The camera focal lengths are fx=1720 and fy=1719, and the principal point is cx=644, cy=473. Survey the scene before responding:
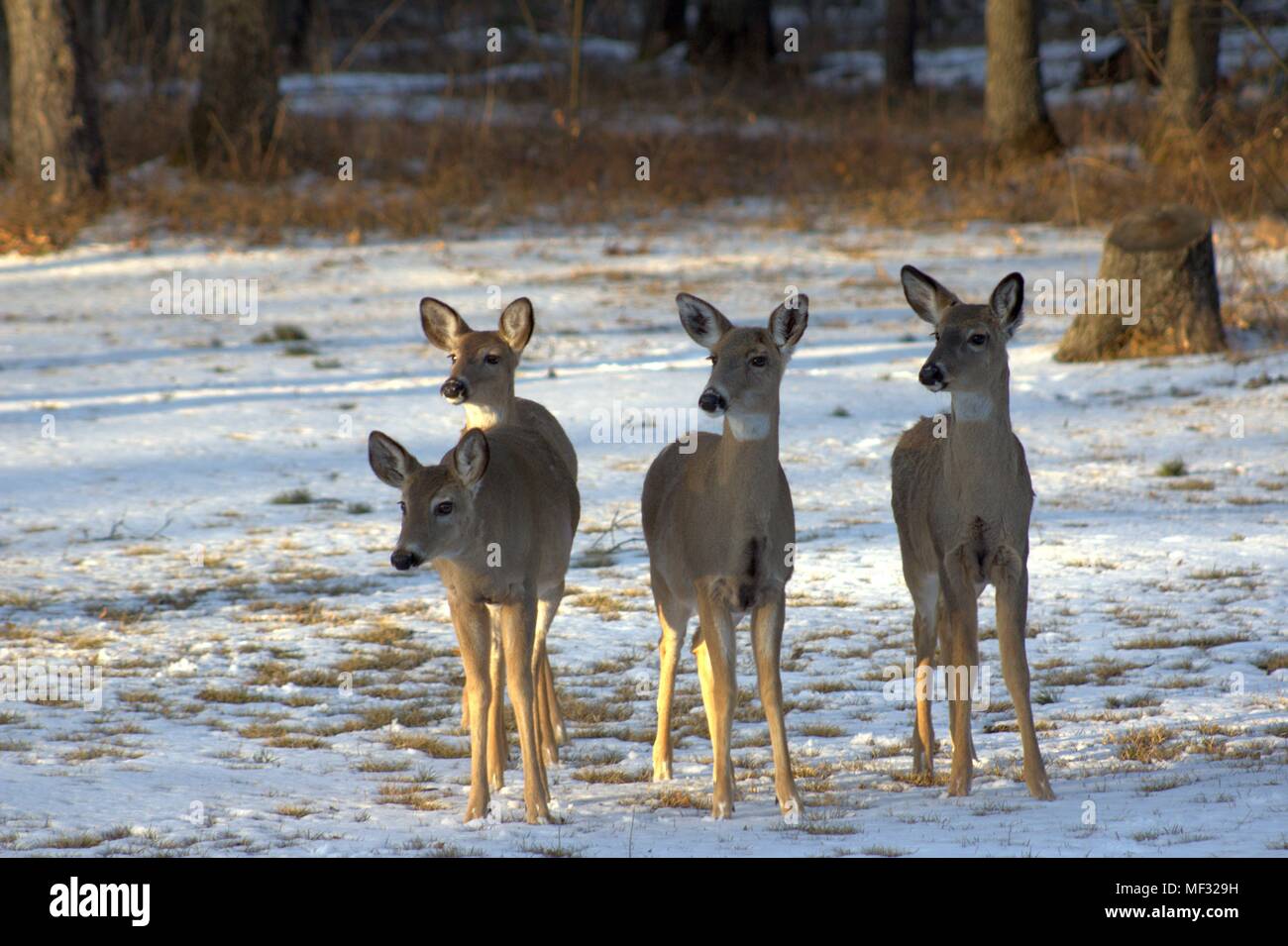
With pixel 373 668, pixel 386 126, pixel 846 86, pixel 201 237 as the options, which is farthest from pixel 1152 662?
pixel 846 86

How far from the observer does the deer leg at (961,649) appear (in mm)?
6328

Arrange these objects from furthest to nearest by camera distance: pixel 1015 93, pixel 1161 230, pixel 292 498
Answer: pixel 1015 93, pixel 1161 230, pixel 292 498

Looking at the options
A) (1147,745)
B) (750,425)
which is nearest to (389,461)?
(750,425)

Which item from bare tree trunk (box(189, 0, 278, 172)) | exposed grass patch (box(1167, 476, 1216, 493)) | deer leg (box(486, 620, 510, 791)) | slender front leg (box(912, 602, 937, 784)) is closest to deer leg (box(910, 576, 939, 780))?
slender front leg (box(912, 602, 937, 784))

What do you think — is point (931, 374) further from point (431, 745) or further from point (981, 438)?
point (431, 745)

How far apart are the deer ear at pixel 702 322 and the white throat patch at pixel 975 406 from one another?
0.92 metres

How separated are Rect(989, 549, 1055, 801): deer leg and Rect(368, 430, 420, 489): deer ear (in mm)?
2198

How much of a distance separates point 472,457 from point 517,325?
184 cm

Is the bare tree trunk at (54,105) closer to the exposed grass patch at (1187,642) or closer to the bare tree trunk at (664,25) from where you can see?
the exposed grass patch at (1187,642)

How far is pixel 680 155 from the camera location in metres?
24.0

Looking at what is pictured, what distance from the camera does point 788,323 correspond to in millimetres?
6336

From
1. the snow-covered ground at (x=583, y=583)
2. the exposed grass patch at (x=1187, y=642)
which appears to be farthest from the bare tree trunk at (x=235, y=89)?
the exposed grass patch at (x=1187, y=642)

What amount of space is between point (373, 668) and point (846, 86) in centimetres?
2796
